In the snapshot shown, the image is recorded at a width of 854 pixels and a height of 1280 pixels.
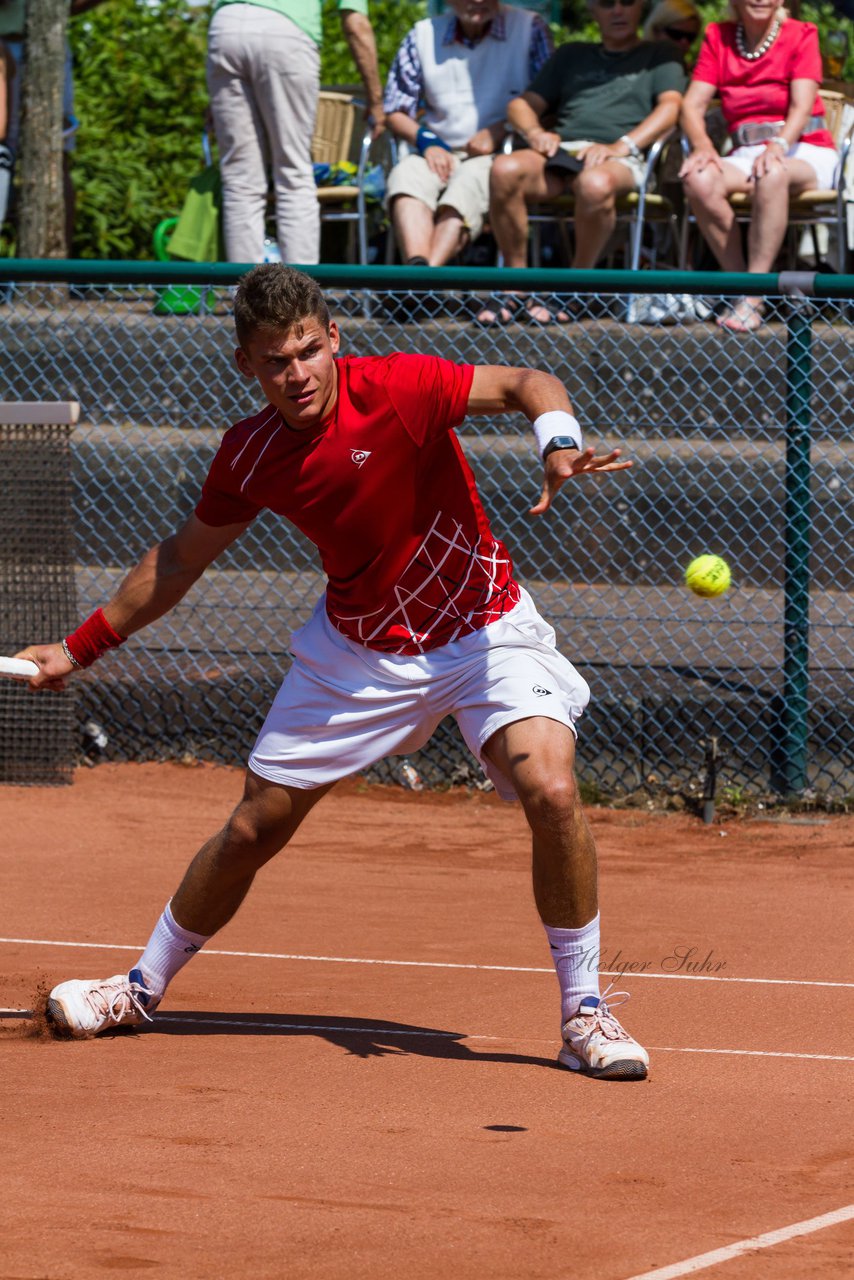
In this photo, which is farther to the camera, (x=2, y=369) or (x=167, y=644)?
(x=2, y=369)

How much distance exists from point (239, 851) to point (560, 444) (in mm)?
1400

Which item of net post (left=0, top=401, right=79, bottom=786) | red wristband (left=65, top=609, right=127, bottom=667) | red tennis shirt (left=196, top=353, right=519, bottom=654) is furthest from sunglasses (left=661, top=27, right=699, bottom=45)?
red wristband (left=65, top=609, right=127, bottom=667)

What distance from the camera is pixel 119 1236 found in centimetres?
339

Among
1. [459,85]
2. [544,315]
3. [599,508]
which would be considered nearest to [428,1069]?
[599,508]

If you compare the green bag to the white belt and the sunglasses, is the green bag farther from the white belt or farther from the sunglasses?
the white belt

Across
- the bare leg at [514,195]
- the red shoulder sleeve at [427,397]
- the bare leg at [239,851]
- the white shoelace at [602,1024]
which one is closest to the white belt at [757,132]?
the bare leg at [514,195]

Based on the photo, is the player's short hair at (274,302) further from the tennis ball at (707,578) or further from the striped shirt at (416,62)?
the striped shirt at (416,62)

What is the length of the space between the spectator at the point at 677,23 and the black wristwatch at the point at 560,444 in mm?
6891

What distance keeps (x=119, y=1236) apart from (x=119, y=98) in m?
14.4

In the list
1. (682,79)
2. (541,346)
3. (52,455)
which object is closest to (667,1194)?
(52,455)

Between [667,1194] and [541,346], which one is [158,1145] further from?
[541,346]

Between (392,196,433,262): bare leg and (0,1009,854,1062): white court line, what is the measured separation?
223 inches

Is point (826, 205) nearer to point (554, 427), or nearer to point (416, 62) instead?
point (416, 62)

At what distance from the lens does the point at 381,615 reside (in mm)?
4641
